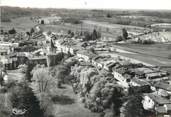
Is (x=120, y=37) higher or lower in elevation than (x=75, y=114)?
higher

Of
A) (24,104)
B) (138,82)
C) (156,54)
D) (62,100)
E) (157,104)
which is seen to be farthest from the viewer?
(156,54)

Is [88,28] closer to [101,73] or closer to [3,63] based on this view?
[3,63]

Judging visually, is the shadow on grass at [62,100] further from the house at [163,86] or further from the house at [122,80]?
the house at [163,86]

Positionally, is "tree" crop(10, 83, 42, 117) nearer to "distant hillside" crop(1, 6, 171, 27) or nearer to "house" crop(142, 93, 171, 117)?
"house" crop(142, 93, 171, 117)

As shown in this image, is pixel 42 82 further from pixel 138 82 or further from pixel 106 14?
pixel 106 14

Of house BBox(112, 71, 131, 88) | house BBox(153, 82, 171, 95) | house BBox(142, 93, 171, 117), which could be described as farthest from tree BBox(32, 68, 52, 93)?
house BBox(153, 82, 171, 95)

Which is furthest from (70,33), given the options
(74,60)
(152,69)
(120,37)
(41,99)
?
(41,99)

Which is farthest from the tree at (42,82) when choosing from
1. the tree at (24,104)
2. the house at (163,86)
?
the house at (163,86)

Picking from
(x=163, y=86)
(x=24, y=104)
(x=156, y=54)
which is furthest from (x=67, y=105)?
(x=156, y=54)
